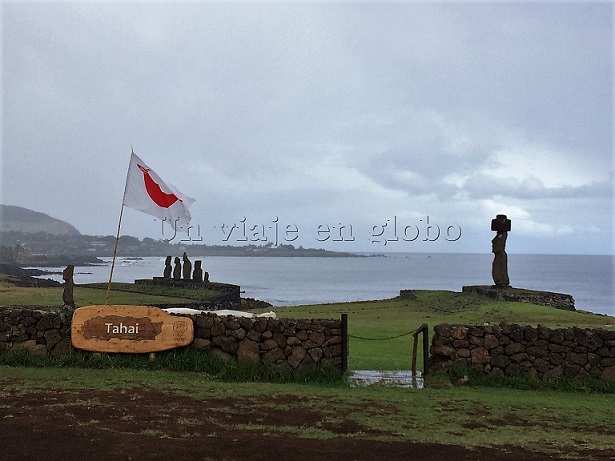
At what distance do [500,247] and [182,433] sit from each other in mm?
26244

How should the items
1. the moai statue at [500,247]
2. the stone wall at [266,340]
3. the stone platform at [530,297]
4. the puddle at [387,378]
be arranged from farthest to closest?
1. the moai statue at [500,247]
2. the stone platform at [530,297]
3. the stone wall at [266,340]
4. the puddle at [387,378]

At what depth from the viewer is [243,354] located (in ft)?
43.7

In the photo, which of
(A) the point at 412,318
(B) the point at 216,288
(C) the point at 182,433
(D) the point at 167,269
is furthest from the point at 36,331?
(D) the point at 167,269

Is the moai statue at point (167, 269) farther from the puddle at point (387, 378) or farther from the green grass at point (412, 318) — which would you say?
the puddle at point (387, 378)

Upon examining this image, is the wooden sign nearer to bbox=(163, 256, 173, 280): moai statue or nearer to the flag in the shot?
the flag

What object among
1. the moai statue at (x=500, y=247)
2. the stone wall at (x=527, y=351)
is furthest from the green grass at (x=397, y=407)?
the moai statue at (x=500, y=247)

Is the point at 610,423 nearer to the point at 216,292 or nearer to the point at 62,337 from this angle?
the point at 62,337

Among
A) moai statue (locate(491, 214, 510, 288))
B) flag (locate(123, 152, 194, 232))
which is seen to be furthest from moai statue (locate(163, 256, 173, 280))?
flag (locate(123, 152, 194, 232))

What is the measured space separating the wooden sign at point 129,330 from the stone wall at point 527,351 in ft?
17.3

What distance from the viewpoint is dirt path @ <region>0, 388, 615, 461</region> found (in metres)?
7.32

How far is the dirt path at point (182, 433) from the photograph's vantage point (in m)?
7.32

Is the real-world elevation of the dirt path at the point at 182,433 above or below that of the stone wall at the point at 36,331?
below

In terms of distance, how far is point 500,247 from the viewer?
3212 cm

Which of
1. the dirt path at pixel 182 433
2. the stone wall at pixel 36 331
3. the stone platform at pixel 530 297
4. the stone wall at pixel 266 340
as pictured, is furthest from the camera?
the stone platform at pixel 530 297
